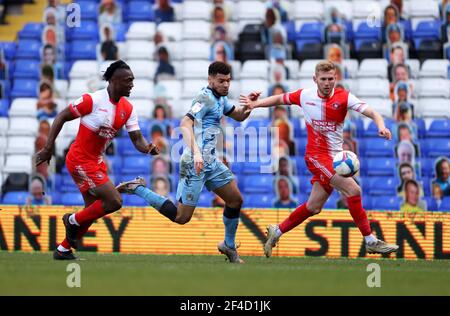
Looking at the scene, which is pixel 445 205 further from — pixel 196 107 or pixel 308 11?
pixel 196 107

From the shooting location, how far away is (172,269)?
35.1ft

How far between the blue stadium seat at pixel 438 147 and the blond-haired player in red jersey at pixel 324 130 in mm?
5472

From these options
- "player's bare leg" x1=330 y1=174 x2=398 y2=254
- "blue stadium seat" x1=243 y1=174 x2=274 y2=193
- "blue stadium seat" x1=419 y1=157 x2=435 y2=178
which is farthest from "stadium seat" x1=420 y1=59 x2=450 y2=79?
"player's bare leg" x1=330 y1=174 x2=398 y2=254

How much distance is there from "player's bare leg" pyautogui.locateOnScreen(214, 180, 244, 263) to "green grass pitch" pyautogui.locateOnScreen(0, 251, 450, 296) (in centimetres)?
15

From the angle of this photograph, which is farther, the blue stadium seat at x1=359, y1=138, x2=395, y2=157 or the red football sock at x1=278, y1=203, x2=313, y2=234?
the blue stadium seat at x1=359, y1=138, x2=395, y2=157

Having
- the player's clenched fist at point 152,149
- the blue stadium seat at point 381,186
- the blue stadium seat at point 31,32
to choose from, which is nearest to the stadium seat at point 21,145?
the blue stadium seat at point 31,32

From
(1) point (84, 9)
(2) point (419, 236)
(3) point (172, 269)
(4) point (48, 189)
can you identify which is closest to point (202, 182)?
(3) point (172, 269)

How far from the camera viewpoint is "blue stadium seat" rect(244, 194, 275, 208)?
16953 millimetres

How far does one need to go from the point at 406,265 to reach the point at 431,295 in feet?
11.8

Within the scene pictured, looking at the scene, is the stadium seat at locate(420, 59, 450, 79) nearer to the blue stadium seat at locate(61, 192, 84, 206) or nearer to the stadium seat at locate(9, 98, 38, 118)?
the blue stadium seat at locate(61, 192, 84, 206)

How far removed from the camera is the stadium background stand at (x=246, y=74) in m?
17.4

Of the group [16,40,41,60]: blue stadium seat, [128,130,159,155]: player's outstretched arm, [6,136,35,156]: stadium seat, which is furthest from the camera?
[16,40,41,60]: blue stadium seat

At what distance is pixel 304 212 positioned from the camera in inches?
487

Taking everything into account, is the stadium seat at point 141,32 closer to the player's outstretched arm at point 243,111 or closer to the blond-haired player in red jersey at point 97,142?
the player's outstretched arm at point 243,111
